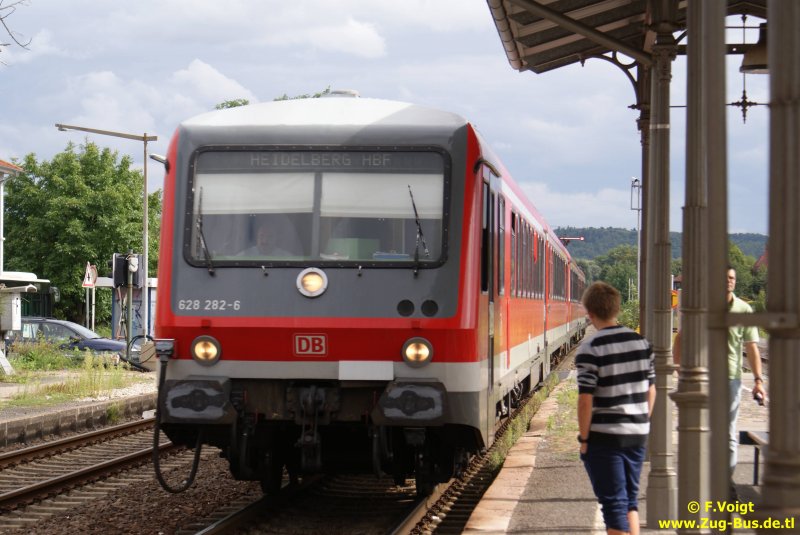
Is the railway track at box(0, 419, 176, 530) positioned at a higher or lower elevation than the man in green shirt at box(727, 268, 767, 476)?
lower

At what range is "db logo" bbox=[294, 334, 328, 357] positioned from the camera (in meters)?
8.27

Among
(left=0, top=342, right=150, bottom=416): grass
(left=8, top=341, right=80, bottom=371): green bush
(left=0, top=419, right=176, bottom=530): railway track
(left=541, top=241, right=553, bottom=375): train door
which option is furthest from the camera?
(left=8, top=341, right=80, bottom=371): green bush

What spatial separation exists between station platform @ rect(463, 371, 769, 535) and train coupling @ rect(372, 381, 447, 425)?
2.65 ft

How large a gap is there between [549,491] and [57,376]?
1651 centimetres

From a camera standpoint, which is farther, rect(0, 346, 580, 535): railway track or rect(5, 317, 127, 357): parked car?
rect(5, 317, 127, 357): parked car

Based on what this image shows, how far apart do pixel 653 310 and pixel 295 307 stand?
10.2ft

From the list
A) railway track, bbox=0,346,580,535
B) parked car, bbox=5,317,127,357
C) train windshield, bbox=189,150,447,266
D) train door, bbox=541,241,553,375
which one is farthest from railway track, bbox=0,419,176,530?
parked car, bbox=5,317,127,357

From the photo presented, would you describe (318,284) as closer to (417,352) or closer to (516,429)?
(417,352)

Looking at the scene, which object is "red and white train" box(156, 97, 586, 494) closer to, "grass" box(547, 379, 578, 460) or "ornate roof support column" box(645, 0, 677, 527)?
"ornate roof support column" box(645, 0, 677, 527)

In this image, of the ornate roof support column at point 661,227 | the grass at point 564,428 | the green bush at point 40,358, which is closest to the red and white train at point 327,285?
the ornate roof support column at point 661,227

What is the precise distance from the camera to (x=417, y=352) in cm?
813

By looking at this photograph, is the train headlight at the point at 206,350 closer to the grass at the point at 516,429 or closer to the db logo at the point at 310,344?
the db logo at the point at 310,344

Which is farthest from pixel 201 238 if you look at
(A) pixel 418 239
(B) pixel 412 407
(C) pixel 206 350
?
(B) pixel 412 407

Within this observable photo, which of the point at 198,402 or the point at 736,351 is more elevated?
the point at 736,351
